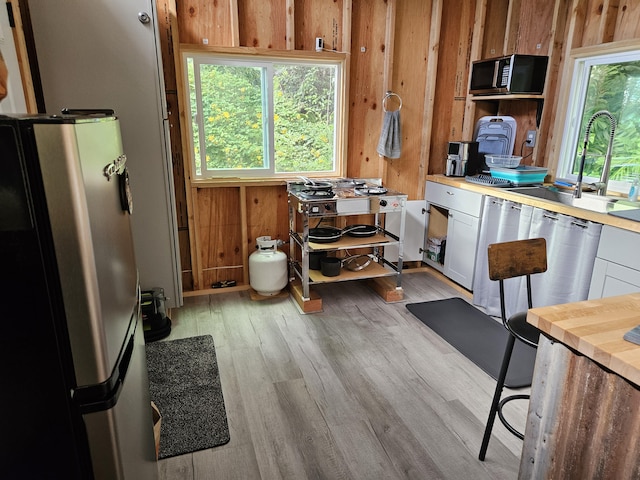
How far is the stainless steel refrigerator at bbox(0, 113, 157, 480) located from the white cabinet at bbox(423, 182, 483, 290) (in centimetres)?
304

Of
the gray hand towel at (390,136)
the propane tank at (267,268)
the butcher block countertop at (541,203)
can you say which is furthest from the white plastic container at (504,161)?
the propane tank at (267,268)

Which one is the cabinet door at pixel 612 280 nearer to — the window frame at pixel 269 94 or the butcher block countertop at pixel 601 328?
the butcher block countertop at pixel 601 328

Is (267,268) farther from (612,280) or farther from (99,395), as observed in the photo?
(99,395)

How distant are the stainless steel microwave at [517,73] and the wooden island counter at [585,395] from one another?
2453 mm

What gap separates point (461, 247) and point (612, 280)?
4.40ft

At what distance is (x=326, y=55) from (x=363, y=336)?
2276 mm

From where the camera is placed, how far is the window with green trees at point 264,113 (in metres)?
3.34

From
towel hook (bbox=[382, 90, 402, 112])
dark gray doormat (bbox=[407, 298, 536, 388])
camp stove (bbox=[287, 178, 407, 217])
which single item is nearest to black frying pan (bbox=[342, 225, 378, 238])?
camp stove (bbox=[287, 178, 407, 217])

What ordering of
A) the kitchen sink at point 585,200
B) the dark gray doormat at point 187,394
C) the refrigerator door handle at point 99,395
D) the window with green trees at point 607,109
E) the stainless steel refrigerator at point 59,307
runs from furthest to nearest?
the window with green trees at point 607,109 < the kitchen sink at point 585,200 < the dark gray doormat at point 187,394 < the refrigerator door handle at point 99,395 < the stainless steel refrigerator at point 59,307

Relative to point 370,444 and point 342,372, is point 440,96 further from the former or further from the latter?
point 370,444

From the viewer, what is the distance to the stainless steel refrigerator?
0.74 meters

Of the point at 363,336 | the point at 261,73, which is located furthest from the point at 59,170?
the point at 261,73

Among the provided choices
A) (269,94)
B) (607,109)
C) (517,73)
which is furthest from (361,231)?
(607,109)

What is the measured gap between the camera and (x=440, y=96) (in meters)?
3.95
